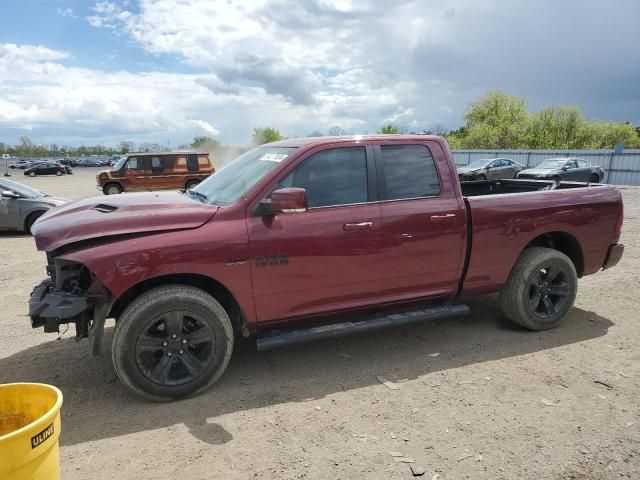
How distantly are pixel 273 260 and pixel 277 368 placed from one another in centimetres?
105

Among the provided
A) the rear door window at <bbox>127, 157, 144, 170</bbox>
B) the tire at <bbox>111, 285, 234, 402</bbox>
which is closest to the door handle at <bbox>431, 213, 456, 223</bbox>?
the tire at <bbox>111, 285, 234, 402</bbox>

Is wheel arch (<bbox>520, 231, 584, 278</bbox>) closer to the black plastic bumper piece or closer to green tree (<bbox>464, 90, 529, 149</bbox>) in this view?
the black plastic bumper piece

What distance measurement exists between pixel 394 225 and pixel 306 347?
1.47 meters

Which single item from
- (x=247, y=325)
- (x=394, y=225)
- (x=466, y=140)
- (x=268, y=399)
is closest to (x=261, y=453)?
(x=268, y=399)

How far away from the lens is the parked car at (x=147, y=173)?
65.1 feet

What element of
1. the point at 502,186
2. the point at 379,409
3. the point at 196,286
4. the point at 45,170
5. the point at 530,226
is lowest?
the point at 379,409

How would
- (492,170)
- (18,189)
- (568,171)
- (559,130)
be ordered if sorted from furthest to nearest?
1. (559,130)
2. (492,170)
3. (568,171)
4. (18,189)

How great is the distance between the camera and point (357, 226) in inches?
155

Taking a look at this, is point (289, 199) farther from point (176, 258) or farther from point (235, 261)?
point (176, 258)

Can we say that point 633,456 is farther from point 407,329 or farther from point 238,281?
point 238,281

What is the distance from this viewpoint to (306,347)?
4.60m

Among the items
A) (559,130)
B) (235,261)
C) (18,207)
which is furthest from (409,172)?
(559,130)

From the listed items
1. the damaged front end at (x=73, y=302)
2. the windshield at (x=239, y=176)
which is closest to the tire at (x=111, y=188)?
the windshield at (x=239, y=176)

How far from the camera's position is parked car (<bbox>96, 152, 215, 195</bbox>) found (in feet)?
65.1
